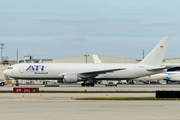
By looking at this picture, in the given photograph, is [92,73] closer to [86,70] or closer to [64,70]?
[86,70]

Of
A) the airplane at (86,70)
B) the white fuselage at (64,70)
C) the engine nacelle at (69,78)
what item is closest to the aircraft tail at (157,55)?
the airplane at (86,70)

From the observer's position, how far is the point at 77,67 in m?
59.6

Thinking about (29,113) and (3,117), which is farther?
(29,113)

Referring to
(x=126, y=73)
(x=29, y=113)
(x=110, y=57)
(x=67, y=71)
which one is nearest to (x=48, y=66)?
(x=67, y=71)

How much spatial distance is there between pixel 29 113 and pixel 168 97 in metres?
16.7

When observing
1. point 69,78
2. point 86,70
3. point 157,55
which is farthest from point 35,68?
point 157,55

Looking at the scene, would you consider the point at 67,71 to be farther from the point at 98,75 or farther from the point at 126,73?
the point at 126,73

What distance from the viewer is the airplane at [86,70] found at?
5772 centimetres

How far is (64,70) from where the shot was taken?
58.8 m

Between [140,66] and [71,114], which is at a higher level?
[140,66]

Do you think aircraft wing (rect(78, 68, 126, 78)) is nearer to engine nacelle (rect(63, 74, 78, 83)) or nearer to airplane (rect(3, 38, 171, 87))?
airplane (rect(3, 38, 171, 87))

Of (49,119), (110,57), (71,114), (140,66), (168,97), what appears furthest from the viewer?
(110,57)

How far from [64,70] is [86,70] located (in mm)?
4792

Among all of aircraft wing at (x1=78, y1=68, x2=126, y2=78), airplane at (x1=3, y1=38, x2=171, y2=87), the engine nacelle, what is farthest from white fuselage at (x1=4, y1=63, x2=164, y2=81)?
the engine nacelle
